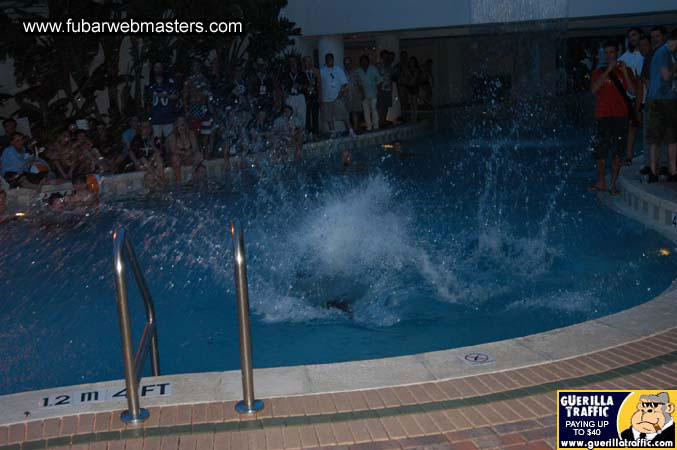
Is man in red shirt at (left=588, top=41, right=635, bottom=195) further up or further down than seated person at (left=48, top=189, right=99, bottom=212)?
further up

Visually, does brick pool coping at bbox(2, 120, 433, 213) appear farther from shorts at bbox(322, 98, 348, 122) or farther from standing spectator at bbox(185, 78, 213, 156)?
shorts at bbox(322, 98, 348, 122)

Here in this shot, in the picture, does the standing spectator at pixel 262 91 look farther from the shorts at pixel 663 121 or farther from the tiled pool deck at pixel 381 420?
the tiled pool deck at pixel 381 420

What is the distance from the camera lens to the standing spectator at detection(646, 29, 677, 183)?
8.61 m

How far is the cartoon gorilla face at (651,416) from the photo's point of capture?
Result: 3.35 m

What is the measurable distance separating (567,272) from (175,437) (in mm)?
4896

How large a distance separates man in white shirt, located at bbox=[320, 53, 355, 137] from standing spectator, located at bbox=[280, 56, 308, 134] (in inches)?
33.8

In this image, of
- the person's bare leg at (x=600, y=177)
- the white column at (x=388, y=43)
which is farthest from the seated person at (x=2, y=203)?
the white column at (x=388, y=43)

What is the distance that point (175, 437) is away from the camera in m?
3.51

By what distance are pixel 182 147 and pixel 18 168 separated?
2959 mm

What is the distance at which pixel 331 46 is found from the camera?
2011cm

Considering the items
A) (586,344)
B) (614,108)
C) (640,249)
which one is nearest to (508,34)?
(614,108)

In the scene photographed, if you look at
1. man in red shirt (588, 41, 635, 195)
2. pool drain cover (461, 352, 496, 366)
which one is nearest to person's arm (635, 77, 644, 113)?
man in red shirt (588, 41, 635, 195)

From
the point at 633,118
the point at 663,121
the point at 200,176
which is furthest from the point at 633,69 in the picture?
the point at 200,176

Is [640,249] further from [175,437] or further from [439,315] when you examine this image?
[175,437]
